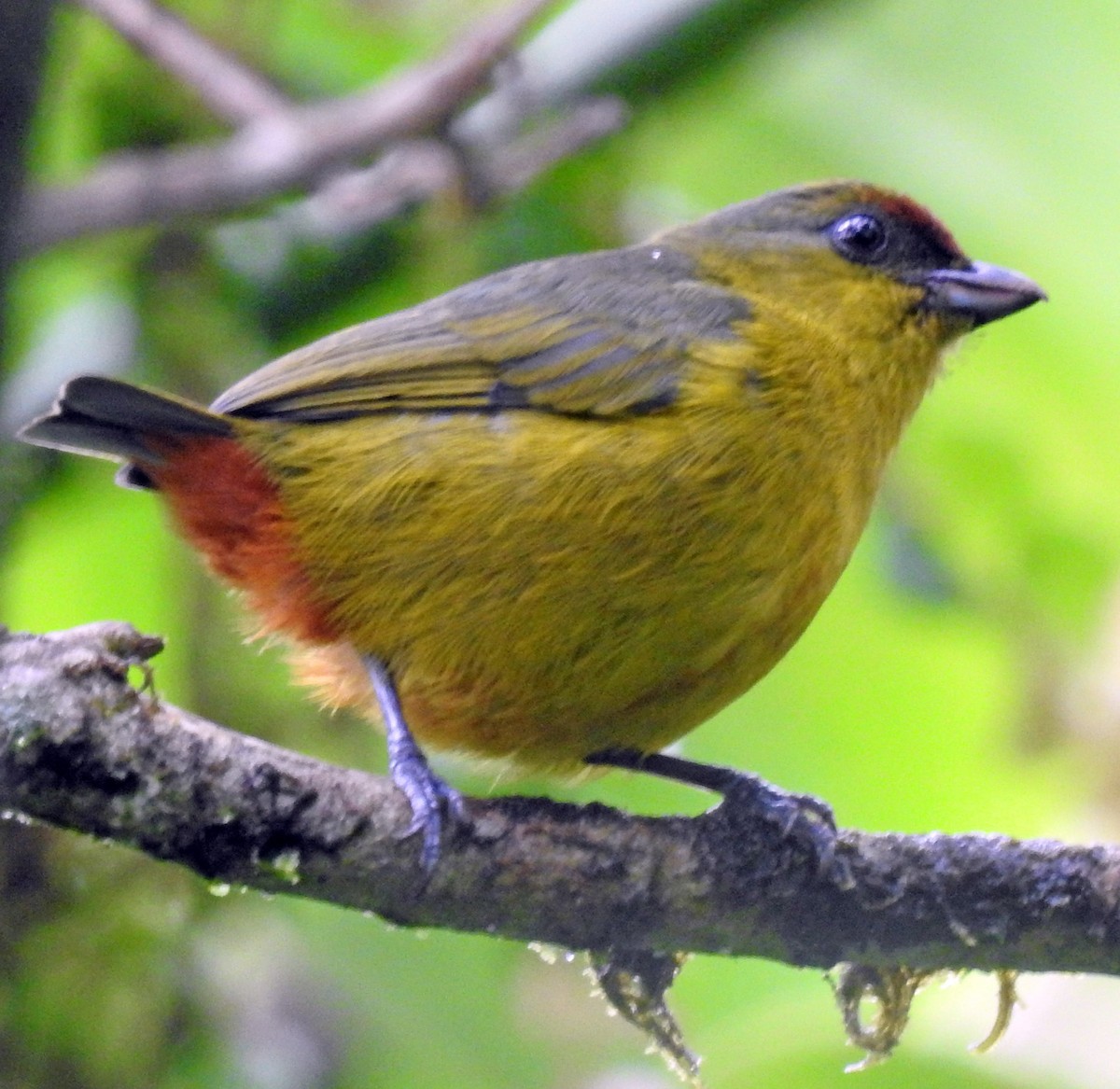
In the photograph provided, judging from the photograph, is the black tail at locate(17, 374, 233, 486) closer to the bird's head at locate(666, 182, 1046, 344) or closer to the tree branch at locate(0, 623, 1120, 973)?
the tree branch at locate(0, 623, 1120, 973)

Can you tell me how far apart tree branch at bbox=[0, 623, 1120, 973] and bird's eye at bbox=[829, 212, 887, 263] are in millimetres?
1630

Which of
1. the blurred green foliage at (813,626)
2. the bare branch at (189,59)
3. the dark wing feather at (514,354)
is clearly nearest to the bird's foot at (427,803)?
the dark wing feather at (514,354)

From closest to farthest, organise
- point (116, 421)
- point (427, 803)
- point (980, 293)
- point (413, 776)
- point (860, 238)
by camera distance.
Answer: point (427, 803)
point (413, 776)
point (116, 421)
point (980, 293)
point (860, 238)

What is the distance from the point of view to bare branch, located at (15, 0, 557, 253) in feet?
13.3

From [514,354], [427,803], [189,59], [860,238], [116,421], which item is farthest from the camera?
[189,59]

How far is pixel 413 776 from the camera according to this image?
2895mm

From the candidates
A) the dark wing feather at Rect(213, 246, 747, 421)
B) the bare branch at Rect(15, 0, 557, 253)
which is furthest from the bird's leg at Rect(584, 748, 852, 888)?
the bare branch at Rect(15, 0, 557, 253)

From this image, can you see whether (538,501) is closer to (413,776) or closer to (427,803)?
(413,776)

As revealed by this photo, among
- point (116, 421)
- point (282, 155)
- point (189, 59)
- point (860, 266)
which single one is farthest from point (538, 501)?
point (189, 59)

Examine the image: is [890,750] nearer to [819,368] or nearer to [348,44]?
[819,368]

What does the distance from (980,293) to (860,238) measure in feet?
1.11

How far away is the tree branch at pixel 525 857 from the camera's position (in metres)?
2.27

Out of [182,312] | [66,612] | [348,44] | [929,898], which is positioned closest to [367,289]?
[182,312]

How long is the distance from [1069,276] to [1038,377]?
395 millimetres
